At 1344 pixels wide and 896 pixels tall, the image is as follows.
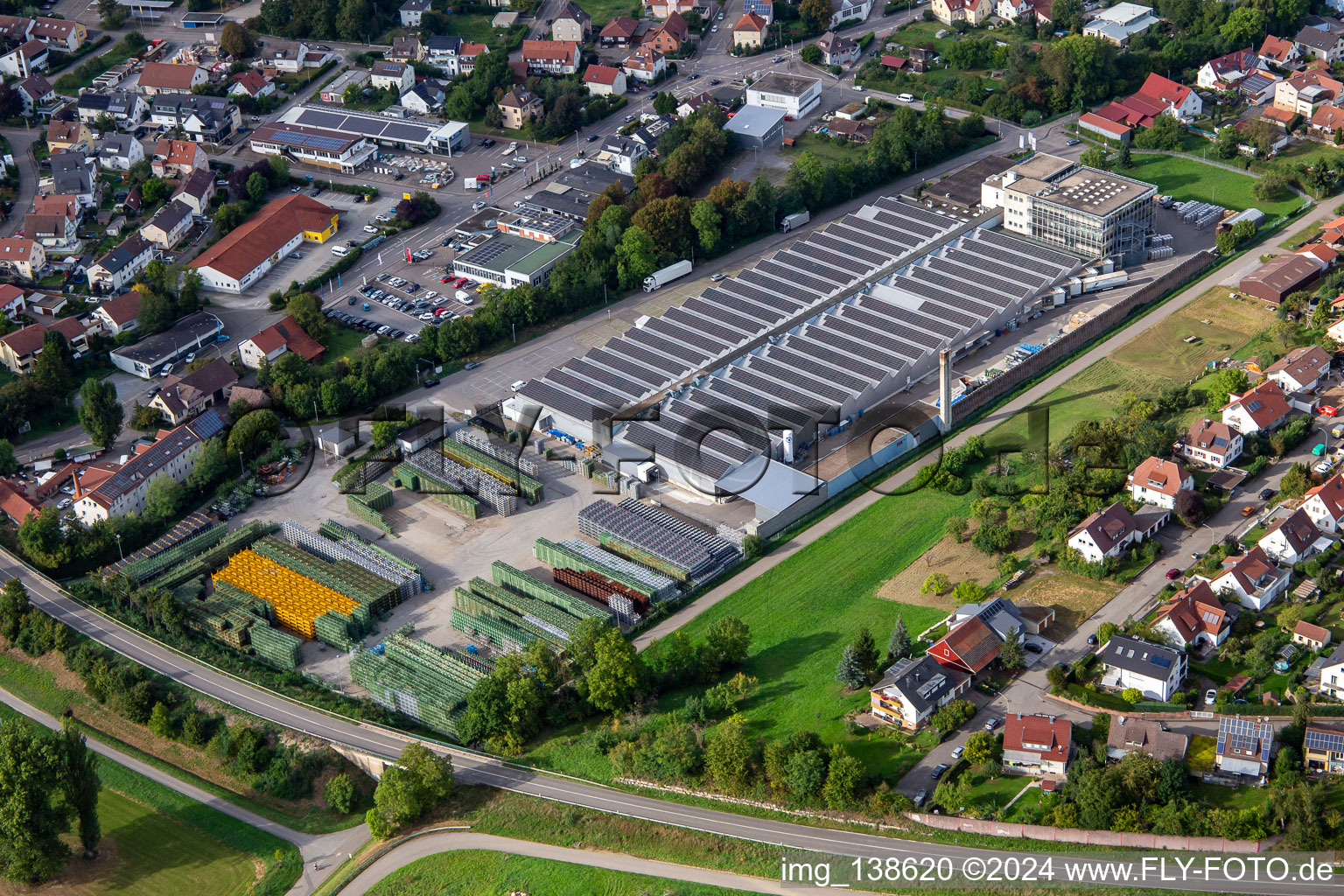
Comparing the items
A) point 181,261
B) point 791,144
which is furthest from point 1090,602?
point 181,261

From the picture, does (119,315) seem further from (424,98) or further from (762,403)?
(762,403)

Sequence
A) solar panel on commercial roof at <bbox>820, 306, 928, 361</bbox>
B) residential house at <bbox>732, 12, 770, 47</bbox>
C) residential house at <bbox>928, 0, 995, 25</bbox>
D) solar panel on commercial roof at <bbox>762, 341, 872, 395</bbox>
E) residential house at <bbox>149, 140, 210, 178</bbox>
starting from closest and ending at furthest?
solar panel on commercial roof at <bbox>762, 341, 872, 395</bbox> < solar panel on commercial roof at <bbox>820, 306, 928, 361</bbox> < residential house at <bbox>149, 140, 210, 178</bbox> < residential house at <bbox>732, 12, 770, 47</bbox> < residential house at <bbox>928, 0, 995, 25</bbox>

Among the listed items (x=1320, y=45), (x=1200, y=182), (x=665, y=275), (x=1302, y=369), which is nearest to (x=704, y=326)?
(x=665, y=275)

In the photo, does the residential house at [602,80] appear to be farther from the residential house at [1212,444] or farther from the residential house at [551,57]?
the residential house at [1212,444]

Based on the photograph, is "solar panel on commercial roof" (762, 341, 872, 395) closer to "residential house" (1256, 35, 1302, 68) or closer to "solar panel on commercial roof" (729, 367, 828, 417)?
"solar panel on commercial roof" (729, 367, 828, 417)

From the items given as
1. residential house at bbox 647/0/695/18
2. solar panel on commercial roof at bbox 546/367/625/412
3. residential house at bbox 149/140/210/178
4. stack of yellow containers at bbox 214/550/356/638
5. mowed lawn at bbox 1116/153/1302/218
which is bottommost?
stack of yellow containers at bbox 214/550/356/638

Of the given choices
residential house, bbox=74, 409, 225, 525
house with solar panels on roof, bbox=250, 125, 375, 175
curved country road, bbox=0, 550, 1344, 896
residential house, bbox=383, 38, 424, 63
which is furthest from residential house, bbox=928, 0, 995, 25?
→ curved country road, bbox=0, 550, 1344, 896

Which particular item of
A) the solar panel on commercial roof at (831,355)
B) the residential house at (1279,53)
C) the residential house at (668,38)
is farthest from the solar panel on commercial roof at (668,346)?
the residential house at (1279,53)
